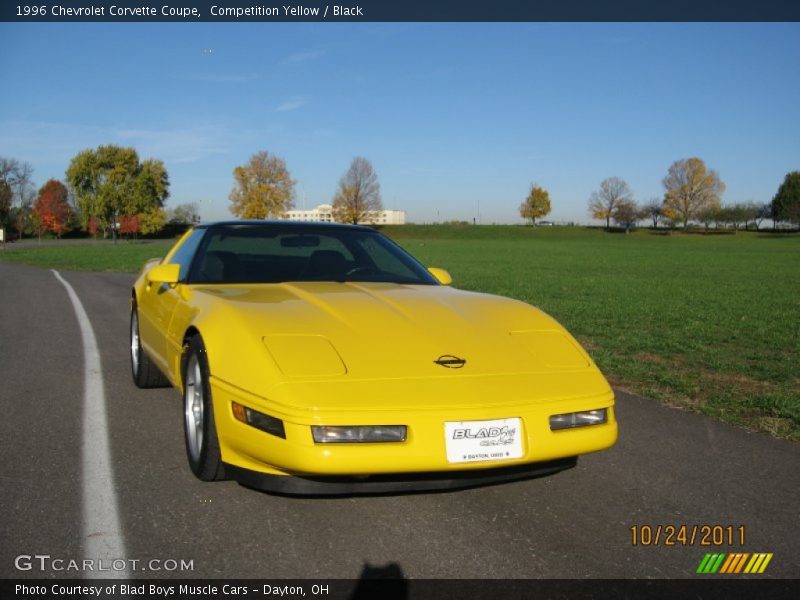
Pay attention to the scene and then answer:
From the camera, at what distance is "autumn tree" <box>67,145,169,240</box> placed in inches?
2756

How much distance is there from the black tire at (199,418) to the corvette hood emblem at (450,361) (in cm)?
106

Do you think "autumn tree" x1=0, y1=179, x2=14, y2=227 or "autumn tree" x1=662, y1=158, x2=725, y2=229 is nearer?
"autumn tree" x1=0, y1=179, x2=14, y2=227

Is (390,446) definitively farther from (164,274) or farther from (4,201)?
(4,201)

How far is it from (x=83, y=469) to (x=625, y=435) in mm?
3270

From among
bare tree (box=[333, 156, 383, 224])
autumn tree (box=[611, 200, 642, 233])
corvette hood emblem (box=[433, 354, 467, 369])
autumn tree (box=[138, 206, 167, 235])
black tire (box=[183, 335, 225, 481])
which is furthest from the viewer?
autumn tree (box=[611, 200, 642, 233])

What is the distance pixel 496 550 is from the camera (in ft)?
9.16

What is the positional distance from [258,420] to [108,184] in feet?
242

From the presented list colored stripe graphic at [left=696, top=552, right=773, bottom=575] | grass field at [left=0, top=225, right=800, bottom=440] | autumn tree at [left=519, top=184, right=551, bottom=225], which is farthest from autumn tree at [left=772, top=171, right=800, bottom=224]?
colored stripe graphic at [left=696, top=552, right=773, bottom=575]

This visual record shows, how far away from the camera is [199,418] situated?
3.53 meters

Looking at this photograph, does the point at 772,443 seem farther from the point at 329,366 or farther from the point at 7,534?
the point at 7,534

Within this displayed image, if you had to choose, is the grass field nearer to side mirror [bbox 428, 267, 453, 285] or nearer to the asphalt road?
the asphalt road

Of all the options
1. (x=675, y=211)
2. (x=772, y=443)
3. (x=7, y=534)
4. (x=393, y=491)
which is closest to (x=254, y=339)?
(x=393, y=491)

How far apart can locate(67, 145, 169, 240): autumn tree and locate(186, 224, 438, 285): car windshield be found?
70.4m

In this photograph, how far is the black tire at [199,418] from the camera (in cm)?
327
